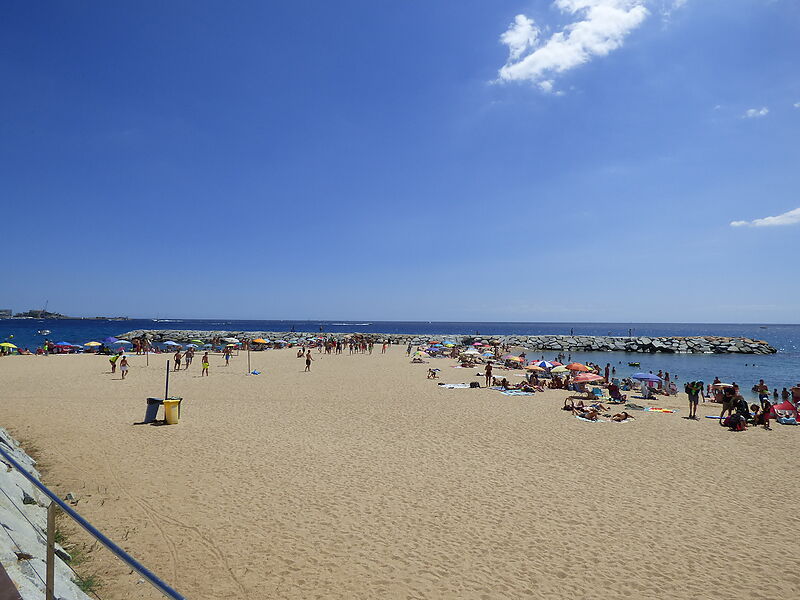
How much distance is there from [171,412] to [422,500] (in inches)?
331

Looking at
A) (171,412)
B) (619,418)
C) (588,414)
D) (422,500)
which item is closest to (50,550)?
(422,500)

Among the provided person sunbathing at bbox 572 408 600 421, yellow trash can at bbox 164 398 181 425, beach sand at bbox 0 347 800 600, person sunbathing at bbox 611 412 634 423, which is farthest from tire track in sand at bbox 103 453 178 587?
person sunbathing at bbox 611 412 634 423

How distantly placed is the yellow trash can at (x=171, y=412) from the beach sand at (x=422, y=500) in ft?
1.43

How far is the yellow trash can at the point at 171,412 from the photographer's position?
1264 centimetres

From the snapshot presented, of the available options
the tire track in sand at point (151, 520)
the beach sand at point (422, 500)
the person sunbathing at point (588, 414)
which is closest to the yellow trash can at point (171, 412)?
the beach sand at point (422, 500)

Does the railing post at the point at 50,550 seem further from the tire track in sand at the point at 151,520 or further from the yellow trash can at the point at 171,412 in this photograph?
the yellow trash can at the point at 171,412

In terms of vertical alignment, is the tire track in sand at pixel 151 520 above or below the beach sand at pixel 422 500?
above

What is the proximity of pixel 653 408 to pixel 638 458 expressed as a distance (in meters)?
9.03

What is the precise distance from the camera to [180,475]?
8.56 meters

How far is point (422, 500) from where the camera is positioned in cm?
776

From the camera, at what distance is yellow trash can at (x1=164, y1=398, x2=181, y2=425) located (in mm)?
12641

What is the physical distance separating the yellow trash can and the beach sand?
437mm

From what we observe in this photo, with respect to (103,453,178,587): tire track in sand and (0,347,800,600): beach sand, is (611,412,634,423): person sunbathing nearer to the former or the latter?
(0,347,800,600): beach sand

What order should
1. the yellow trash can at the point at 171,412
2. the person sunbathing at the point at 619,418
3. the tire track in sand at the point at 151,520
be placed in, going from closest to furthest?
the tire track in sand at the point at 151,520, the yellow trash can at the point at 171,412, the person sunbathing at the point at 619,418
